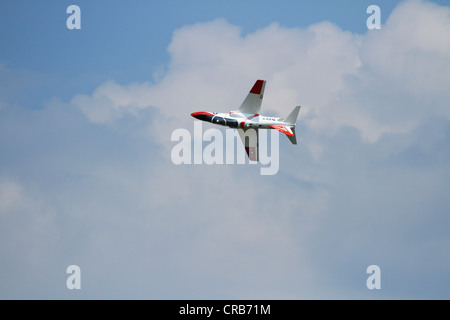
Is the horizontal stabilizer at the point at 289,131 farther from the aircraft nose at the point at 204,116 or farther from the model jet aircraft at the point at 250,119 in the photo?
the aircraft nose at the point at 204,116

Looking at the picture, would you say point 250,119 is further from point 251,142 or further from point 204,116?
point 251,142

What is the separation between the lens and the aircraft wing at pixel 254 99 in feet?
331

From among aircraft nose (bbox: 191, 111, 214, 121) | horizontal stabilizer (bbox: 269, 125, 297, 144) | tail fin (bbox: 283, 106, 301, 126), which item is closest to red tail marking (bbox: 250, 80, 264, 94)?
tail fin (bbox: 283, 106, 301, 126)

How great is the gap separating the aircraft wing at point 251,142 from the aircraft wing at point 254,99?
3324mm

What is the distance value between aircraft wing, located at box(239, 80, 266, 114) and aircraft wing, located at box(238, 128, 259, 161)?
3324 millimetres

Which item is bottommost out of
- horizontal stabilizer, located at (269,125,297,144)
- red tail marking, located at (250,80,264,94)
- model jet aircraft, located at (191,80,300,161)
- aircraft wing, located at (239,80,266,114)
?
horizontal stabilizer, located at (269,125,297,144)

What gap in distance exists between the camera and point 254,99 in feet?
333

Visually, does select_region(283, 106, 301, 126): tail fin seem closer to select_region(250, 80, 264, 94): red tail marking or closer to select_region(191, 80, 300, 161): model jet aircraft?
select_region(191, 80, 300, 161): model jet aircraft

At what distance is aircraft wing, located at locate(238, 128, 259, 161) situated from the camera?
341 feet

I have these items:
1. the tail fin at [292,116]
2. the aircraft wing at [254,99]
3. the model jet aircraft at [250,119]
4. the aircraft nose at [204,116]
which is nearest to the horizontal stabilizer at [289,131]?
the model jet aircraft at [250,119]
